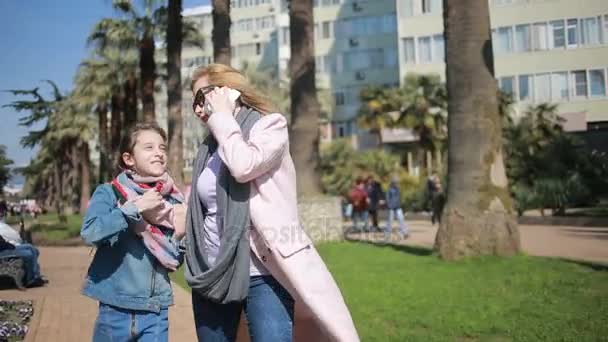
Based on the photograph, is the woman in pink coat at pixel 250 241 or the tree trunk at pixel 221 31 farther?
the tree trunk at pixel 221 31

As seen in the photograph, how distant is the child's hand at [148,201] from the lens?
120 inches

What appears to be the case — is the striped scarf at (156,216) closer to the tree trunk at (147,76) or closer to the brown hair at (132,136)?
the brown hair at (132,136)

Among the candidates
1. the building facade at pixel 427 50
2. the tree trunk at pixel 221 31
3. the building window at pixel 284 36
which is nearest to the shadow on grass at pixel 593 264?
the tree trunk at pixel 221 31

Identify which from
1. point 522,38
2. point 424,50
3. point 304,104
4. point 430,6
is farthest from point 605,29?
point 304,104

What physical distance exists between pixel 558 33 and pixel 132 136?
36569mm

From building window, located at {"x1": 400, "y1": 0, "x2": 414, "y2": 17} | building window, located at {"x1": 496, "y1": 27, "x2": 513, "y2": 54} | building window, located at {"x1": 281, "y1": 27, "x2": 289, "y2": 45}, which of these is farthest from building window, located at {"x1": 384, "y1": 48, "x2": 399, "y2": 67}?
building window, located at {"x1": 496, "y1": 27, "x2": 513, "y2": 54}

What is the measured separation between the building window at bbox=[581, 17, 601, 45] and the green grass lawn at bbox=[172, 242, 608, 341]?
79.0 ft

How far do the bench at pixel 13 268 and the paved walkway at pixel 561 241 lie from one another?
27.4 ft

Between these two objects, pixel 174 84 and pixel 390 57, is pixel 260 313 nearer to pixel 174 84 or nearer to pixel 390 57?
pixel 174 84

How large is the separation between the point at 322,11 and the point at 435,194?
3758cm

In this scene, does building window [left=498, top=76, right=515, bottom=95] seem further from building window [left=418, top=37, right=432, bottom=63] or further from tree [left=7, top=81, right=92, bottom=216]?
tree [left=7, top=81, right=92, bottom=216]

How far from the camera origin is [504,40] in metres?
38.9

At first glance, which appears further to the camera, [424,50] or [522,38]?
[424,50]

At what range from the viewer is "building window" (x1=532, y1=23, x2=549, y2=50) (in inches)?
1446
